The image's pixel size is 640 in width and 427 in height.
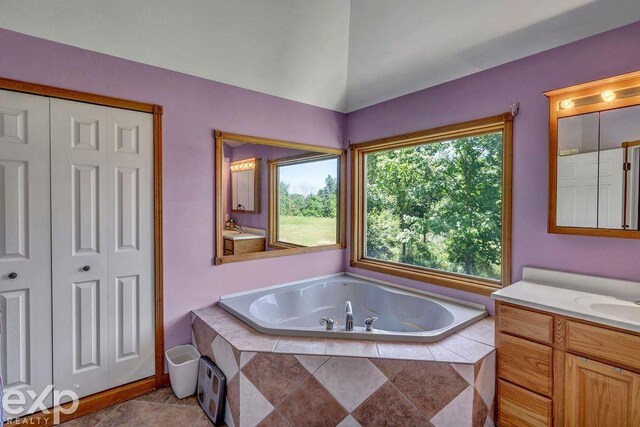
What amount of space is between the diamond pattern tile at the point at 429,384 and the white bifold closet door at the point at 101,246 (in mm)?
1793

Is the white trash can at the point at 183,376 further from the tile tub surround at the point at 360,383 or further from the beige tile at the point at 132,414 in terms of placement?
the tile tub surround at the point at 360,383

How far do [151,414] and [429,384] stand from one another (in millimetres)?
1752

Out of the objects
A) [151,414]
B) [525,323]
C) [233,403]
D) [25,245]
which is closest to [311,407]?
[233,403]

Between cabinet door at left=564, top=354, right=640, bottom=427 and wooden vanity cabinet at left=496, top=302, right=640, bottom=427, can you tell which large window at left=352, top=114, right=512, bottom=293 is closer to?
wooden vanity cabinet at left=496, top=302, right=640, bottom=427

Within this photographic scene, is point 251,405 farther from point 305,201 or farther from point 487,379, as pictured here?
point 305,201

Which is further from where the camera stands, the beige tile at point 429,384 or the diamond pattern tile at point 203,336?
the diamond pattern tile at point 203,336

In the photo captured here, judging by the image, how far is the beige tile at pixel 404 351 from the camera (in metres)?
1.80

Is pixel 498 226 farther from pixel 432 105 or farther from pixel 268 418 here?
pixel 268 418

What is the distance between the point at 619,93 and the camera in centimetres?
187

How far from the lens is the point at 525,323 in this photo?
6.04ft

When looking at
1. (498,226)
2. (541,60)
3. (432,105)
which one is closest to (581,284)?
(498,226)

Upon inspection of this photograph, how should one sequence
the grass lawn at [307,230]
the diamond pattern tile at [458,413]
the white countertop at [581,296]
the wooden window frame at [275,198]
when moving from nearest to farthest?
the white countertop at [581,296] < the diamond pattern tile at [458,413] < the wooden window frame at [275,198] < the grass lawn at [307,230]

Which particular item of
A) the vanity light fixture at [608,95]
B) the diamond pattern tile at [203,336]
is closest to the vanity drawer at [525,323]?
the vanity light fixture at [608,95]

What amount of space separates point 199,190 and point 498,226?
2.38 meters
